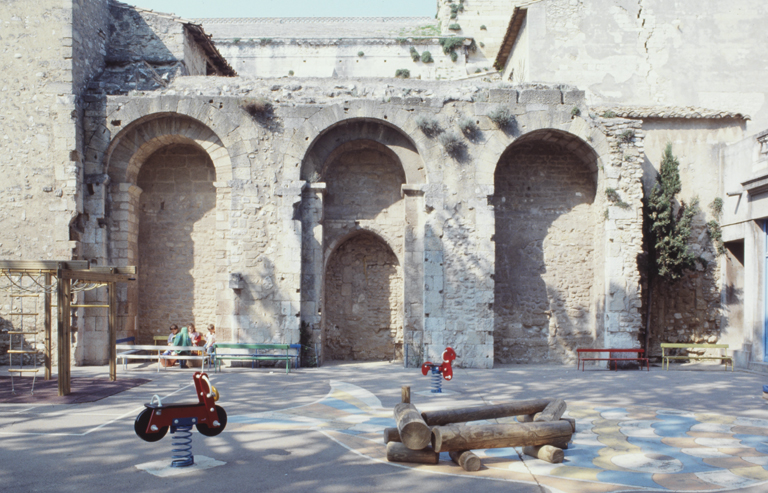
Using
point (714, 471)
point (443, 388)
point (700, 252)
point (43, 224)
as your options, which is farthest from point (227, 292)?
point (700, 252)

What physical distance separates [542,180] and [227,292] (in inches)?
314

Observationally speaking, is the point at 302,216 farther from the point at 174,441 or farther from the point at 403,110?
the point at 174,441

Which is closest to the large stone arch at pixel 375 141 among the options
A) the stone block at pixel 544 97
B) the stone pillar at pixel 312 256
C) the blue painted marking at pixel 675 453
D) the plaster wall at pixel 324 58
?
the stone pillar at pixel 312 256

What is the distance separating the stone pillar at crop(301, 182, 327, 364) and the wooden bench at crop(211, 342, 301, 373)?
32.3 inches

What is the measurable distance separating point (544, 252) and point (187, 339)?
8.50 meters

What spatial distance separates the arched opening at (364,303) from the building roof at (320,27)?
16125mm

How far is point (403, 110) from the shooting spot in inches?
509

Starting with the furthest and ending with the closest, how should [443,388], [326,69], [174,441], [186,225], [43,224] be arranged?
[326,69] → [186,225] → [43,224] → [443,388] → [174,441]

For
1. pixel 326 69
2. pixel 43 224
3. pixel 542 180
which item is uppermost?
pixel 326 69

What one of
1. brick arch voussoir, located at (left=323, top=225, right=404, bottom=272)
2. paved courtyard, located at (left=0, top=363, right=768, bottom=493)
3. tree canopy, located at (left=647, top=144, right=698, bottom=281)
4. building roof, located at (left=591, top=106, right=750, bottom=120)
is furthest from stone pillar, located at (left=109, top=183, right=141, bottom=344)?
tree canopy, located at (left=647, top=144, right=698, bottom=281)

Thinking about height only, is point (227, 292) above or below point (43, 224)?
below

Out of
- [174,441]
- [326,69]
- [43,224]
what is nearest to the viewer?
Answer: [174,441]

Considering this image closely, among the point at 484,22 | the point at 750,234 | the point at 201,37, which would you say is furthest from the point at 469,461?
the point at 484,22

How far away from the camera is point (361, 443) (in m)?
6.21
